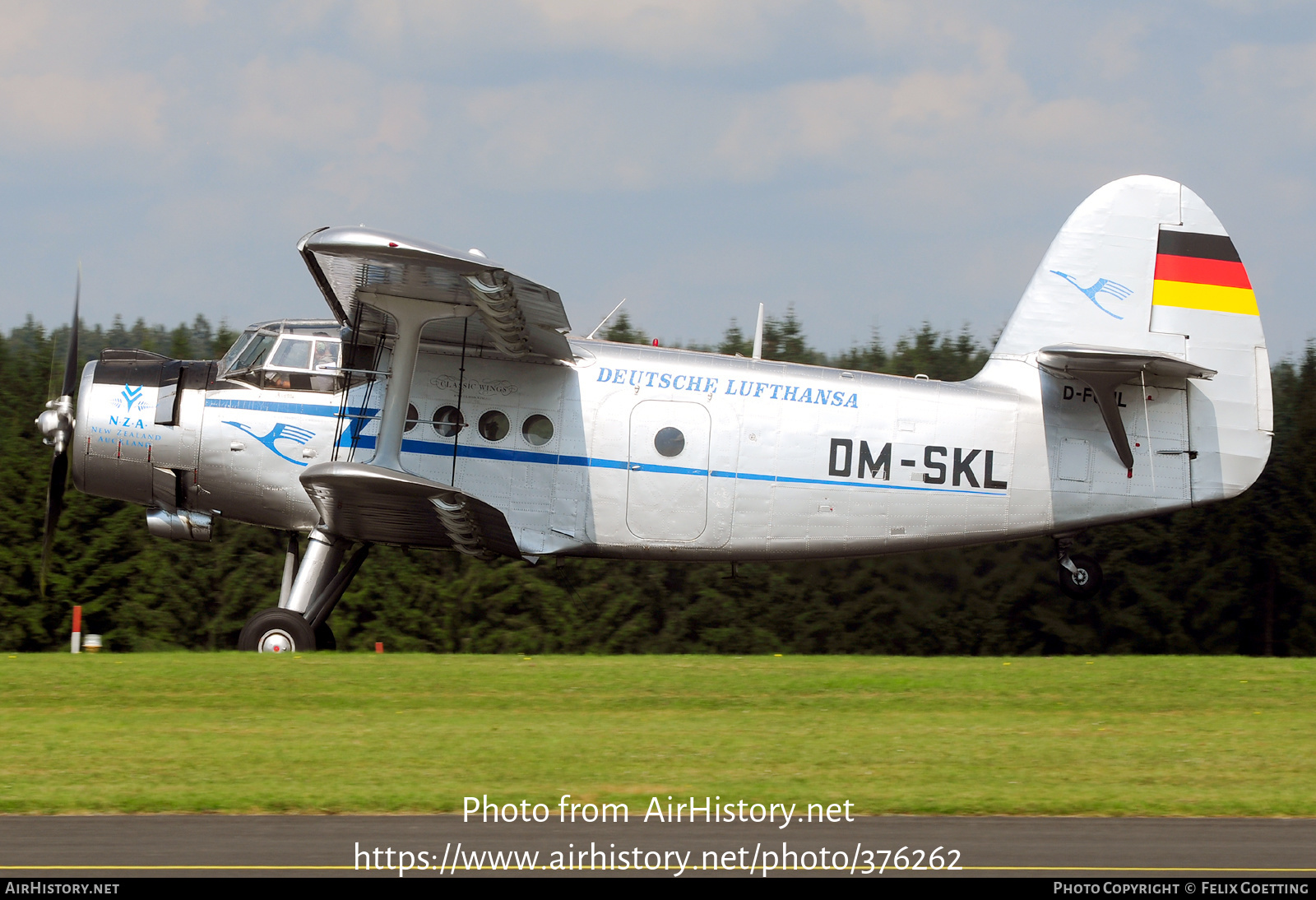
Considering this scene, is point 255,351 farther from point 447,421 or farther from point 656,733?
point 656,733

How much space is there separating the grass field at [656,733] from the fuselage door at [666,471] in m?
1.41

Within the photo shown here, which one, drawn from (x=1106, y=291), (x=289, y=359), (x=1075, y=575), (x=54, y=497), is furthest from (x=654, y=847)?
(x=1106, y=291)

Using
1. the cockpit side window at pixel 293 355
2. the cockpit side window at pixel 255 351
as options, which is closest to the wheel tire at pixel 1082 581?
the cockpit side window at pixel 293 355

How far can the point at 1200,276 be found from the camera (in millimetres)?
13352

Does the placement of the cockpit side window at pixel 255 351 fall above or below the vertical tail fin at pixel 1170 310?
below

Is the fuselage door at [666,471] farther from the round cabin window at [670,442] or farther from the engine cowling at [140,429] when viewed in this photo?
the engine cowling at [140,429]

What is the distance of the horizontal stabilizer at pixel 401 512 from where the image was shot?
10637mm

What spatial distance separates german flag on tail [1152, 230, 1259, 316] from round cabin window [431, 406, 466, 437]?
7390 millimetres

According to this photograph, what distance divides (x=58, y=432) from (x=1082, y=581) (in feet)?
34.9

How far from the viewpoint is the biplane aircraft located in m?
12.3

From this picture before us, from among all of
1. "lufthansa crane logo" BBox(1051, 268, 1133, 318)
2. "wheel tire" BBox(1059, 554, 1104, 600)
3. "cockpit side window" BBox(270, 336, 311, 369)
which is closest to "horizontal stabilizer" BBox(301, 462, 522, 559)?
"cockpit side window" BBox(270, 336, 311, 369)

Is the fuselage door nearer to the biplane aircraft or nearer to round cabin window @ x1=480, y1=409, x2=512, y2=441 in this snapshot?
the biplane aircraft

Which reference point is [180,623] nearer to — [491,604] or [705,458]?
[491,604]

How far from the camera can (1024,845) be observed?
20.2 ft
